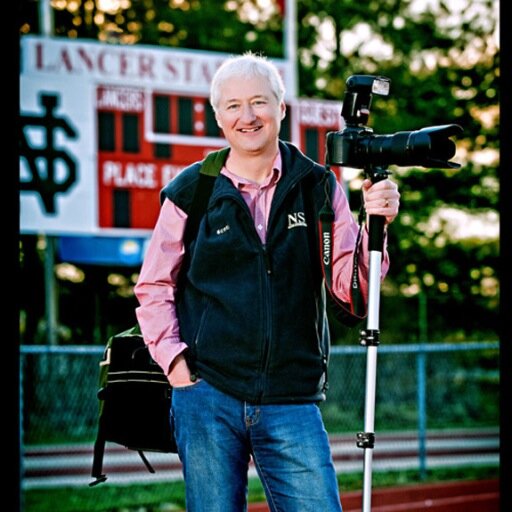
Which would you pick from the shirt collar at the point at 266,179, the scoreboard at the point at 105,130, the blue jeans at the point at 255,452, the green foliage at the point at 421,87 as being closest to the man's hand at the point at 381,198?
the shirt collar at the point at 266,179

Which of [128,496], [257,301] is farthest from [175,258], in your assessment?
[128,496]

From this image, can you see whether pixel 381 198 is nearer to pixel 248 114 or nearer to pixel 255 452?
pixel 248 114

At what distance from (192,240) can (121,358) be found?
1.45 ft

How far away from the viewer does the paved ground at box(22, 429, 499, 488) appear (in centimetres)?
939

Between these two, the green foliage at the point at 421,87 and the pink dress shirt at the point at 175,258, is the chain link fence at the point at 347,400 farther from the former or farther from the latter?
the pink dress shirt at the point at 175,258

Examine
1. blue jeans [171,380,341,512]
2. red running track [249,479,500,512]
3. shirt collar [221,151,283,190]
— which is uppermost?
shirt collar [221,151,283,190]

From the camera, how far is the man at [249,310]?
2924 millimetres

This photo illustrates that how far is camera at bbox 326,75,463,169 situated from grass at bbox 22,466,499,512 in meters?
5.27

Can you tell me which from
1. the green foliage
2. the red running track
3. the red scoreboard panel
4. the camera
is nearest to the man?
the camera

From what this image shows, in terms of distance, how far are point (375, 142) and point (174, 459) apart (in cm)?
829

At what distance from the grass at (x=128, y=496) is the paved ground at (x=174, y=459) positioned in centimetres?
27

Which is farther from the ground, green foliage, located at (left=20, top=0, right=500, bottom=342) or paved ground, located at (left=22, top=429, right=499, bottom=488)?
green foliage, located at (left=20, top=0, right=500, bottom=342)

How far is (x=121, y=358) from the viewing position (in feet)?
10.7

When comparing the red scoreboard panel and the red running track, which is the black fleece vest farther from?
the red scoreboard panel
